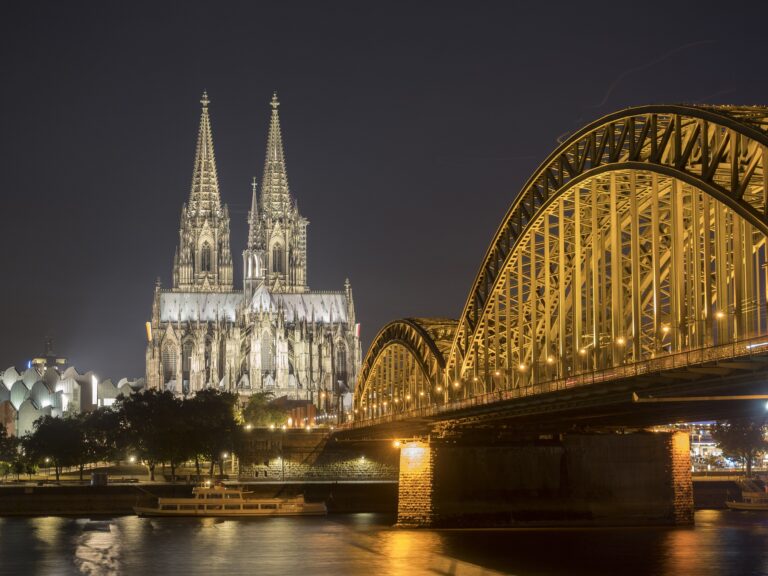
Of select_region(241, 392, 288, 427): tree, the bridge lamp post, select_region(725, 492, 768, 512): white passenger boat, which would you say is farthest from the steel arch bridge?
select_region(241, 392, 288, 427): tree

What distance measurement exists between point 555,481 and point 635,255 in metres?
28.3

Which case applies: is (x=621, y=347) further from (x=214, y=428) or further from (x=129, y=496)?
(x=214, y=428)

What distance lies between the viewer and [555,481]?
8238cm

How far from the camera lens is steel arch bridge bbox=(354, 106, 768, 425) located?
46750 mm

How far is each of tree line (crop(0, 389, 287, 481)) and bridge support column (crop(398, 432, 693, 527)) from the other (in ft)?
221

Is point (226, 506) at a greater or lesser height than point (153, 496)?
lesser

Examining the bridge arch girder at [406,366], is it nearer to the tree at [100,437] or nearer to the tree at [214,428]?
the tree at [214,428]

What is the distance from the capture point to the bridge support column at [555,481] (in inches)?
3194

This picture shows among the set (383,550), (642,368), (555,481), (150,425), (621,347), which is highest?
(621,347)

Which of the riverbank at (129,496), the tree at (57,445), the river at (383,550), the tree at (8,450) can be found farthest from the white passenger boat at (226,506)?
the tree at (8,450)

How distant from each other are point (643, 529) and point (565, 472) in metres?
5.49

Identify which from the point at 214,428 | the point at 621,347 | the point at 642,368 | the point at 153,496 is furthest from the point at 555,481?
the point at 214,428

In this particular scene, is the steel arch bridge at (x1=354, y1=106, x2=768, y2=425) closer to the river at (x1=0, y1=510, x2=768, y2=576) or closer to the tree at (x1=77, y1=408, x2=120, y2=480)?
the river at (x1=0, y1=510, x2=768, y2=576)

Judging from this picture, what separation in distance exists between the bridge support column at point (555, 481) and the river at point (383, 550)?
5.16 feet
